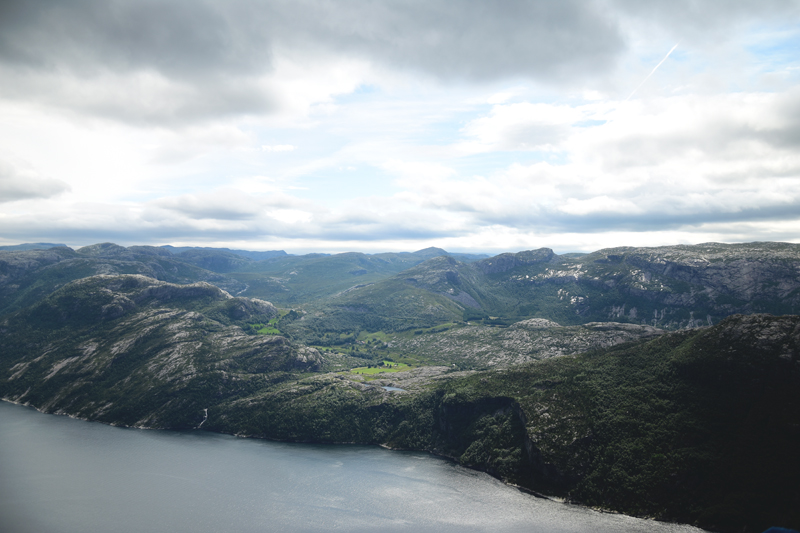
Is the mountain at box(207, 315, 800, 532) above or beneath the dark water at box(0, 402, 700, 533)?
above

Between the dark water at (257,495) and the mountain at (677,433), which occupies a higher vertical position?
the mountain at (677,433)

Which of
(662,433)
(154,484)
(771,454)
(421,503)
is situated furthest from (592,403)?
(154,484)

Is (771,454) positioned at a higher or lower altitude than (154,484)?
higher

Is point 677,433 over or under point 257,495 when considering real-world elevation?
over

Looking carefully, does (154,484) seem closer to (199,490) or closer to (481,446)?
(199,490)

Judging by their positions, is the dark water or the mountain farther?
the dark water

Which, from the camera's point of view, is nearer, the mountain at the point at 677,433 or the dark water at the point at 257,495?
the mountain at the point at 677,433

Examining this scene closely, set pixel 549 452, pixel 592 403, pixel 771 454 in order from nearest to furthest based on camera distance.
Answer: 1. pixel 771 454
2. pixel 549 452
3. pixel 592 403

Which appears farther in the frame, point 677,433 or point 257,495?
point 257,495
